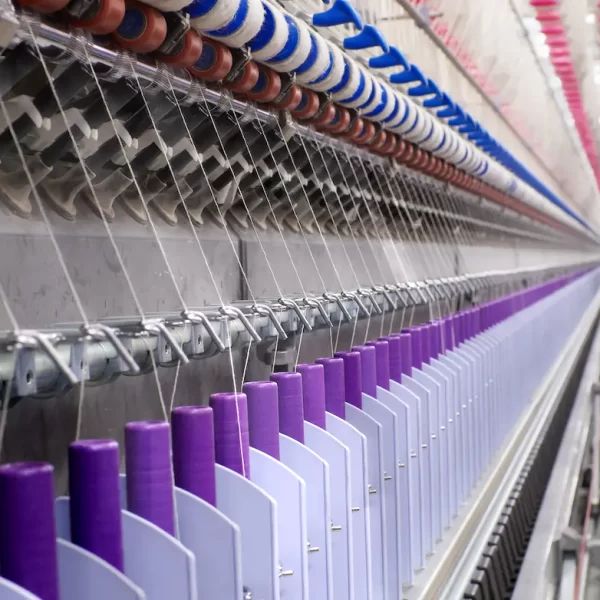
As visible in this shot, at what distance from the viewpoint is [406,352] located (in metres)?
1.89

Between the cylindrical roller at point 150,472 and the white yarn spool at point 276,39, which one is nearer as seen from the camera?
the cylindrical roller at point 150,472

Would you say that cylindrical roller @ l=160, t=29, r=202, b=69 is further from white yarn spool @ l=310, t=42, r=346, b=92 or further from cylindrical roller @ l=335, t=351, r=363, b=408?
cylindrical roller @ l=335, t=351, r=363, b=408

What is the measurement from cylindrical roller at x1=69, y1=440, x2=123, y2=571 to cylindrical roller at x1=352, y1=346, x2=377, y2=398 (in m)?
0.83

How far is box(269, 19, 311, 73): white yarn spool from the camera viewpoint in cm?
119

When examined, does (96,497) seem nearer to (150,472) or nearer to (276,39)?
(150,472)

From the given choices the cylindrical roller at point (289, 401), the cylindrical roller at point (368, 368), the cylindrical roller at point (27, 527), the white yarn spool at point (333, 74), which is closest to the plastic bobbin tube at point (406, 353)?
the cylindrical roller at point (368, 368)

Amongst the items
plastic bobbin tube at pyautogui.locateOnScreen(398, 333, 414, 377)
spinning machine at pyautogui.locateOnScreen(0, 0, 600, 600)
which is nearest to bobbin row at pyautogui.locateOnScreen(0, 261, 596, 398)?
spinning machine at pyautogui.locateOnScreen(0, 0, 600, 600)

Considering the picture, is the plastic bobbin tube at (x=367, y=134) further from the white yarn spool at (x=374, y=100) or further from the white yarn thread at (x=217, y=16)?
the white yarn thread at (x=217, y=16)

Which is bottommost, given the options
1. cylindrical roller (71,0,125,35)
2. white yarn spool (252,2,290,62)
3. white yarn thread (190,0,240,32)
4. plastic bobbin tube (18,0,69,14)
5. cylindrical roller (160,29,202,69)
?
plastic bobbin tube (18,0,69,14)

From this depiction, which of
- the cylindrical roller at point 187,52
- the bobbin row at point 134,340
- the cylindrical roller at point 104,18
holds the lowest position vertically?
the bobbin row at point 134,340

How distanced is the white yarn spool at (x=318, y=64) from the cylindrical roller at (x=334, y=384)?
0.43 meters

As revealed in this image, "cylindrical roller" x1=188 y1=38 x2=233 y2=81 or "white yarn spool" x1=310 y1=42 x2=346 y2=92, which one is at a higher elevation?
"white yarn spool" x1=310 y1=42 x2=346 y2=92

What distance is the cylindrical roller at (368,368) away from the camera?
1.50 meters

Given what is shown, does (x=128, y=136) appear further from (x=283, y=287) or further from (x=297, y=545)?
(x=283, y=287)
